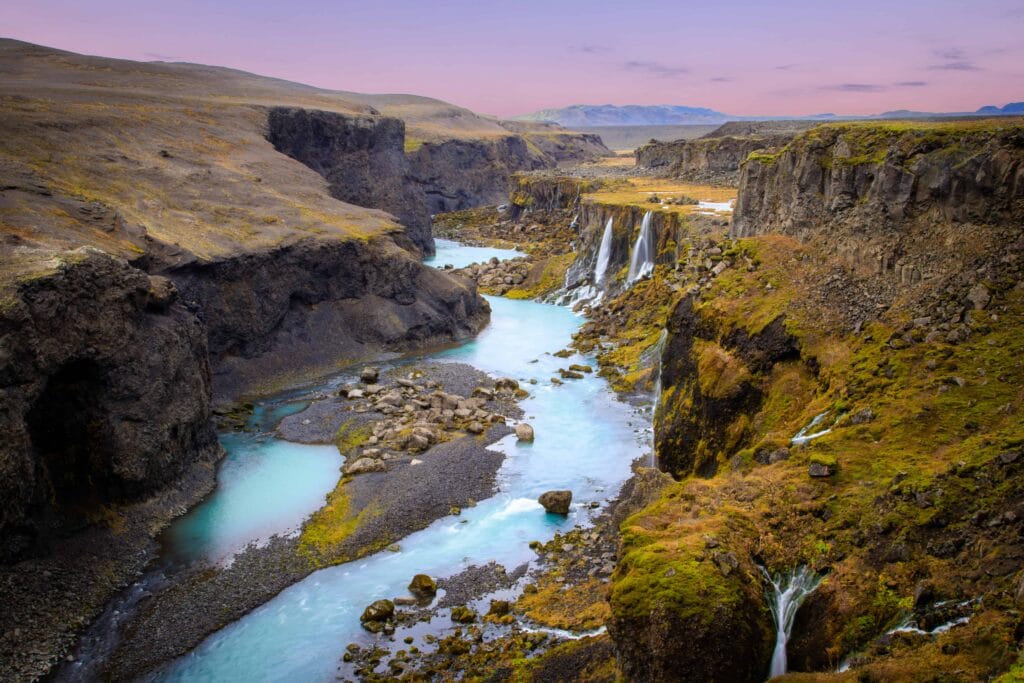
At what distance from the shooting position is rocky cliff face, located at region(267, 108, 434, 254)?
9669 cm

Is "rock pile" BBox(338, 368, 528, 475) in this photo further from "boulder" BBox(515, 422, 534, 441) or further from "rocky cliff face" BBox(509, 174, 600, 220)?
"rocky cliff face" BBox(509, 174, 600, 220)

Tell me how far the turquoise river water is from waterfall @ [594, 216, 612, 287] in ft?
83.4

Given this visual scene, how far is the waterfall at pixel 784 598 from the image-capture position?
19.0 metres

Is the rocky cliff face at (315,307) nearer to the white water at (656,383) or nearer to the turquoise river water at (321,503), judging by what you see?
the turquoise river water at (321,503)

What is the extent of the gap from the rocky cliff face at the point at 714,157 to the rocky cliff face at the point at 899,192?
60.0m

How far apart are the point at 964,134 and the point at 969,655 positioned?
913 inches

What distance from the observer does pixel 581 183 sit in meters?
115

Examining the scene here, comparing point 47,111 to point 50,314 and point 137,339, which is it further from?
point 50,314

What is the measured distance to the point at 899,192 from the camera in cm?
3234

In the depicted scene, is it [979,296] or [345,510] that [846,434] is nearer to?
[979,296]

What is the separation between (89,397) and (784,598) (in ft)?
104

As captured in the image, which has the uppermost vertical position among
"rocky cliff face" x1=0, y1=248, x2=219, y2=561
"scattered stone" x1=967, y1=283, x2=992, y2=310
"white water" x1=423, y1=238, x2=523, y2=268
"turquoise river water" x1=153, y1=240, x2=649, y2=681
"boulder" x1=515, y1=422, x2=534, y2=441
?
"scattered stone" x1=967, y1=283, x2=992, y2=310

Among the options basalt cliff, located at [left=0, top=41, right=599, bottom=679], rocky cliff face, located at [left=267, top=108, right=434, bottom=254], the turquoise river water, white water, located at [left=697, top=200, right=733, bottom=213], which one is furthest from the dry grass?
the turquoise river water

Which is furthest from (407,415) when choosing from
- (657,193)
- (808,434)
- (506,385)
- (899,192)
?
(657,193)
